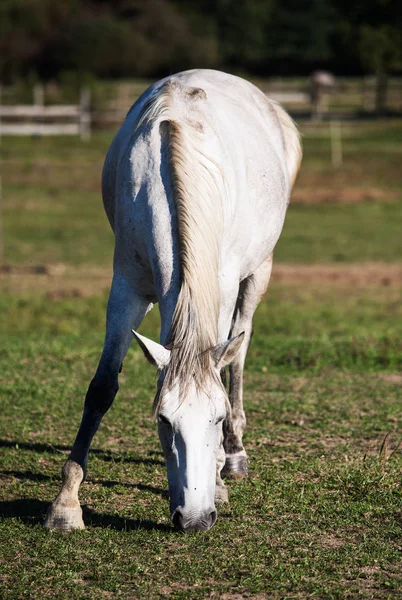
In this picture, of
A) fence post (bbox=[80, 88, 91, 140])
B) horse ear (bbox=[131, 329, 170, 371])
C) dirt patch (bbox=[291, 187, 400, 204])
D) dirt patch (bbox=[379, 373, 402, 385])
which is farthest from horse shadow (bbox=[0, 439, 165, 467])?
fence post (bbox=[80, 88, 91, 140])

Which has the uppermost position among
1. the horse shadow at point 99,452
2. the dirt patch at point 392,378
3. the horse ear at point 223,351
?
the horse ear at point 223,351

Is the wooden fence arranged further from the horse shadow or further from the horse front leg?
the horse front leg

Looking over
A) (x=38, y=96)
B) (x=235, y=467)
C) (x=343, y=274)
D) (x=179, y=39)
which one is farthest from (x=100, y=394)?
(x=179, y=39)

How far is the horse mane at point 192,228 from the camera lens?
386cm

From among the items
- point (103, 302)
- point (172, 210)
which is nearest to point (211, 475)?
point (172, 210)

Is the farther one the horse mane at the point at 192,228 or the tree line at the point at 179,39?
the tree line at the point at 179,39

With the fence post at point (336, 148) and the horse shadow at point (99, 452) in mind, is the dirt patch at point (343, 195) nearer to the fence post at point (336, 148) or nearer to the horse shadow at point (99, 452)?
the fence post at point (336, 148)

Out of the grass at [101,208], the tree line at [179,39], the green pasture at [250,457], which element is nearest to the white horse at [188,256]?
the green pasture at [250,457]

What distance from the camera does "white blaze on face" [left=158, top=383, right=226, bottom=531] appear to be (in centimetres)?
378

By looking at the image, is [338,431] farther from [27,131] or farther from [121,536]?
[27,131]

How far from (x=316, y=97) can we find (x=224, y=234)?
3721cm

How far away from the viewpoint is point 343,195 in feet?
76.5

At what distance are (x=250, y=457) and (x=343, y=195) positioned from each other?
60.4 feet

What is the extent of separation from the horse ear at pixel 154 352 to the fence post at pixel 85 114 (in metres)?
29.5
